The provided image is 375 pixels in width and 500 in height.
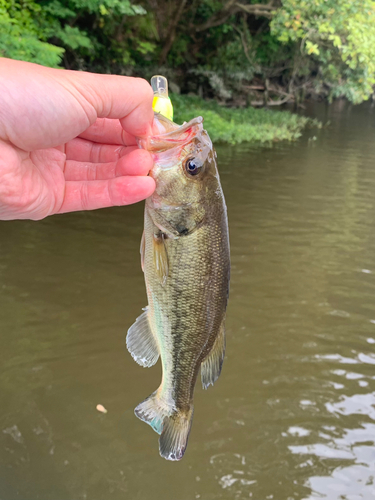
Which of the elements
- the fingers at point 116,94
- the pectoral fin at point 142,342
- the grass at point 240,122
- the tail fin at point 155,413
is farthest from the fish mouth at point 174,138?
the grass at point 240,122

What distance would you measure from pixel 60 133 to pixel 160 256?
0.75 m

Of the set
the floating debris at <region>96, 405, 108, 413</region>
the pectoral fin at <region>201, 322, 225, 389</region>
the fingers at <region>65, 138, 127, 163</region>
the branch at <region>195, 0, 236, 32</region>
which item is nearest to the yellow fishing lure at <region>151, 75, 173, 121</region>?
the fingers at <region>65, 138, 127, 163</region>

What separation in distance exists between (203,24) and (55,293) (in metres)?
16.4

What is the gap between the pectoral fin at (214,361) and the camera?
2.16 m

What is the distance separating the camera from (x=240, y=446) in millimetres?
3562

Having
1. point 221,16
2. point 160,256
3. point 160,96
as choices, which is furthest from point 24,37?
point 221,16

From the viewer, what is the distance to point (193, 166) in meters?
1.92

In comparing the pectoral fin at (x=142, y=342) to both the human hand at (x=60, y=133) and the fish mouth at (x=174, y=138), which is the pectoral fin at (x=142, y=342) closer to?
the human hand at (x=60, y=133)

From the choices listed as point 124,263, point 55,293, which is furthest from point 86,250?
point 55,293

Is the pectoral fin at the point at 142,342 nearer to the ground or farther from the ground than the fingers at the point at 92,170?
nearer to the ground

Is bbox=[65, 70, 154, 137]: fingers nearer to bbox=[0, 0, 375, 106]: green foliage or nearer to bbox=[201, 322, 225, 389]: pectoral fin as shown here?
bbox=[201, 322, 225, 389]: pectoral fin

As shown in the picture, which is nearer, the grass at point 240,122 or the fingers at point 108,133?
the fingers at point 108,133

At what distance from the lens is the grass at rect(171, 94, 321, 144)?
46.7 ft

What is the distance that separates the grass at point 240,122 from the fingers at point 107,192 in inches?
465
